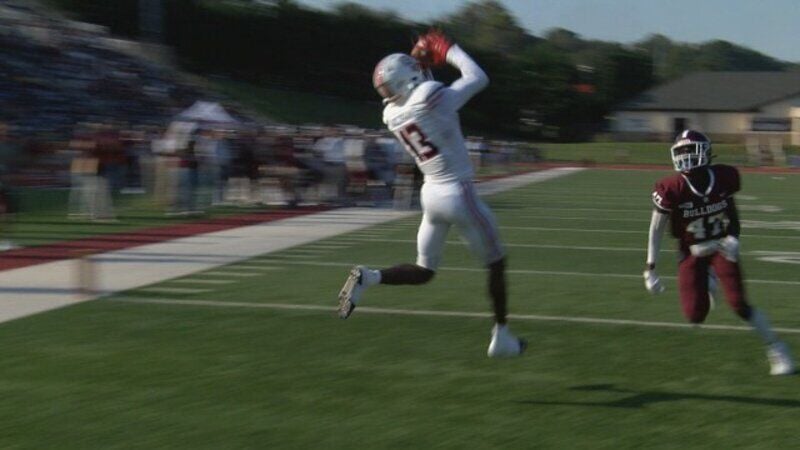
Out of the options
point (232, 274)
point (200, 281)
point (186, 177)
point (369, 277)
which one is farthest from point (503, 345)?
Answer: point (186, 177)

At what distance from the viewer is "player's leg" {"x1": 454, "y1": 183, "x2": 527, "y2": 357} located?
20.9 ft

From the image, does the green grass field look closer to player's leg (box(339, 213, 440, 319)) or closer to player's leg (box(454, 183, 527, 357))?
player's leg (box(454, 183, 527, 357))

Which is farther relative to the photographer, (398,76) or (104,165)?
(104,165)

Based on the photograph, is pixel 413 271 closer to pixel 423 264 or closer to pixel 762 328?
pixel 423 264

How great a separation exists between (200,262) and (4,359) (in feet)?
15.7

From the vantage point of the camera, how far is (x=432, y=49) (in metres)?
6.34

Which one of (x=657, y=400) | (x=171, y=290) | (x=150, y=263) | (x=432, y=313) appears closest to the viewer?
(x=657, y=400)

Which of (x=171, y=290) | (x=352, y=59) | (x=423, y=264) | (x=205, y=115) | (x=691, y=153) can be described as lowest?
(x=171, y=290)

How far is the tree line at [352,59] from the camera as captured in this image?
58.4 metres

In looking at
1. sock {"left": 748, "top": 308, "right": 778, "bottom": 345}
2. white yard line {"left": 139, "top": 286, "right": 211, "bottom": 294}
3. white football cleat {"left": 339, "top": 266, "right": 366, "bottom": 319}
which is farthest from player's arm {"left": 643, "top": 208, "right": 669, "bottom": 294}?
white yard line {"left": 139, "top": 286, "right": 211, "bottom": 294}

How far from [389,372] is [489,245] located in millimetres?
878

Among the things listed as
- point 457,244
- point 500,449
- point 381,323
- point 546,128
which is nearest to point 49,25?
point 457,244

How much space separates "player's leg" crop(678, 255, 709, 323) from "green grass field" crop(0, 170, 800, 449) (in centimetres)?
30

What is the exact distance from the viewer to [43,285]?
9570 mm
